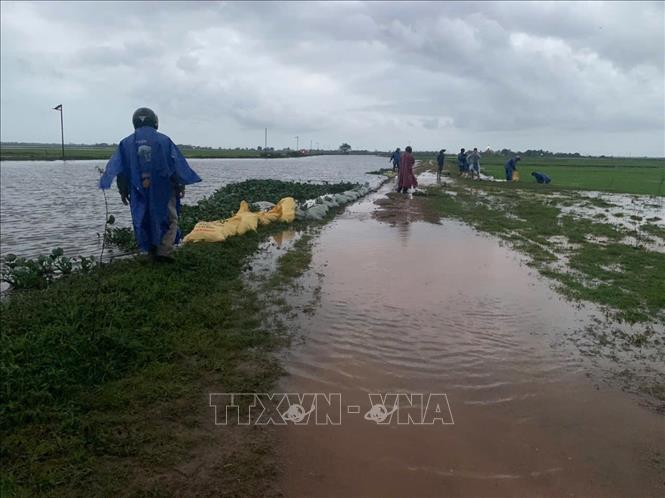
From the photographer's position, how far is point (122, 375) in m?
3.69

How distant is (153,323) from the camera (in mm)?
4602

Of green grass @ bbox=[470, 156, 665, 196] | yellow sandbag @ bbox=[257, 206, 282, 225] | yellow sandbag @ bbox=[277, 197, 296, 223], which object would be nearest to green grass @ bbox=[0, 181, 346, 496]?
yellow sandbag @ bbox=[257, 206, 282, 225]

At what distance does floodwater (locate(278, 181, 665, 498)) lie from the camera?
9.07ft

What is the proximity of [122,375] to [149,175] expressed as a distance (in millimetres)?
3067

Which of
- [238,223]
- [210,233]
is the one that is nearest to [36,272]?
[210,233]

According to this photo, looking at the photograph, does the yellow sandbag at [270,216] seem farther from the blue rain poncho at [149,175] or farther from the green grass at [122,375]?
the green grass at [122,375]

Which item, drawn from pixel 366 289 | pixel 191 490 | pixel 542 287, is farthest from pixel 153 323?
pixel 542 287

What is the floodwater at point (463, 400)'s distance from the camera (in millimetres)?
2766

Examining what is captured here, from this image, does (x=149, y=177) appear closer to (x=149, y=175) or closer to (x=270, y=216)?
(x=149, y=175)

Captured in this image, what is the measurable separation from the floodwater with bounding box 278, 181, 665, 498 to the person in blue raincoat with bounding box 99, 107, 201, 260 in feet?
7.78

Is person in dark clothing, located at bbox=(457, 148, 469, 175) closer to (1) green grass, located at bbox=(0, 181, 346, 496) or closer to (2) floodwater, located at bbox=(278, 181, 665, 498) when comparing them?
(2) floodwater, located at bbox=(278, 181, 665, 498)

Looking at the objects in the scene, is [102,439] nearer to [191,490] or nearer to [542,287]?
[191,490]

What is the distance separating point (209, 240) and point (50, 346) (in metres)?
4.92

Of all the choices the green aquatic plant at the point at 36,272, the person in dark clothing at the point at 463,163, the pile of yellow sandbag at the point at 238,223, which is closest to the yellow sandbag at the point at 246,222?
the pile of yellow sandbag at the point at 238,223
